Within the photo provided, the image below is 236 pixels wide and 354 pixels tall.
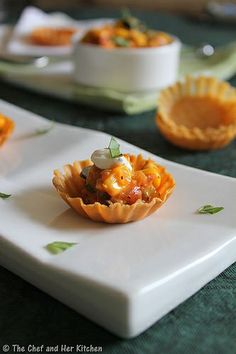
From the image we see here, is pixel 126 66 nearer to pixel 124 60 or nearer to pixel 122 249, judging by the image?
pixel 124 60

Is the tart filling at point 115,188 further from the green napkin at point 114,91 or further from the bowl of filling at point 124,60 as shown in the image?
the bowl of filling at point 124,60

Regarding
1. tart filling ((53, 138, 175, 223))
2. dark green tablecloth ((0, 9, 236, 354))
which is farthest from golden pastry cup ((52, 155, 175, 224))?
dark green tablecloth ((0, 9, 236, 354))

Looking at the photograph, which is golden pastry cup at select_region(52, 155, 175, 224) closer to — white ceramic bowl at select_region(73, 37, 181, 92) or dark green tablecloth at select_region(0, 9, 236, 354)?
dark green tablecloth at select_region(0, 9, 236, 354)

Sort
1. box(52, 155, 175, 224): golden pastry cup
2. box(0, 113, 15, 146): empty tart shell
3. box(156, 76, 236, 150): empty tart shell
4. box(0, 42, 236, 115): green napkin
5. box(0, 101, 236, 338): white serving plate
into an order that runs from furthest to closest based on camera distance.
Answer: box(0, 42, 236, 115): green napkin
box(156, 76, 236, 150): empty tart shell
box(0, 113, 15, 146): empty tart shell
box(52, 155, 175, 224): golden pastry cup
box(0, 101, 236, 338): white serving plate

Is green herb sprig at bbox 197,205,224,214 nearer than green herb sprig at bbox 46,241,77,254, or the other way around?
green herb sprig at bbox 46,241,77,254

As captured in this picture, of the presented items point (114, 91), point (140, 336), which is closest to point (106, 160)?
point (140, 336)

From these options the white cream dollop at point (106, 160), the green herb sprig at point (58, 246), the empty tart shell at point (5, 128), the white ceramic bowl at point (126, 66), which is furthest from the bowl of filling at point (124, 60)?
the green herb sprig at point (58, 246)
